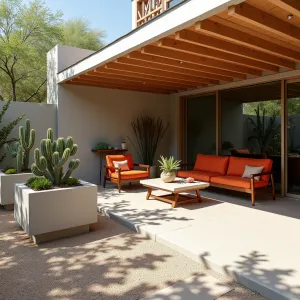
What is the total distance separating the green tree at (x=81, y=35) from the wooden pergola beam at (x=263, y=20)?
40.2 ft

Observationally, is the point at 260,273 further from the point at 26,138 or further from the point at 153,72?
the point at 26,138

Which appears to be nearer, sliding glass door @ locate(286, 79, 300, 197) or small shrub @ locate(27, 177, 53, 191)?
small shrub @ locate(27, 177, 53, 191)

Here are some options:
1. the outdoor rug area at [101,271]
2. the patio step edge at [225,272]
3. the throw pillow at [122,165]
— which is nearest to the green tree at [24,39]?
the throw pillow at [122,165]

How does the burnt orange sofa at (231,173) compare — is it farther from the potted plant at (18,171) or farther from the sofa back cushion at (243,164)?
the potted plant at (18,171)

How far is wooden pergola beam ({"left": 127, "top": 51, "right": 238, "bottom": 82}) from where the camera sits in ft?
15.8

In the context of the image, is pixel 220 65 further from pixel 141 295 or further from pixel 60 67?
pixel 141 295

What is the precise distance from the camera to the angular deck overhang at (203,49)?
321 cm

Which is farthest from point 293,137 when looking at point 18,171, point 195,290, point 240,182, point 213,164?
point 18,171

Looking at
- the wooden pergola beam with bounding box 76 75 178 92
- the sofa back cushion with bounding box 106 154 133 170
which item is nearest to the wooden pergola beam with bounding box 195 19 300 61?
the wooden pergola beam with bounding box 76 75 178 92

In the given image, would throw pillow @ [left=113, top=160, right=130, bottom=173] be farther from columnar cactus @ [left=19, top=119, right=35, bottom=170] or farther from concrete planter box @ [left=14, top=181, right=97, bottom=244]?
concrete planter box @ [left=14, top=181, right=97, bottom=244]

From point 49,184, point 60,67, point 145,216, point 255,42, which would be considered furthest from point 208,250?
point 60,67

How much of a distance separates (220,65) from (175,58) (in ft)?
3.71

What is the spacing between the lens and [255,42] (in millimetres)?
4051

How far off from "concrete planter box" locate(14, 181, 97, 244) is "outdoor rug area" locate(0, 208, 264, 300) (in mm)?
154
